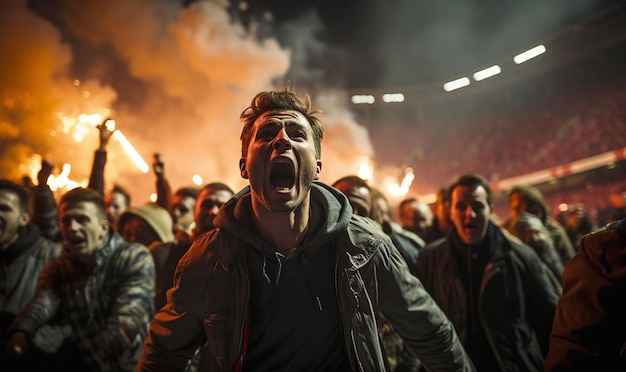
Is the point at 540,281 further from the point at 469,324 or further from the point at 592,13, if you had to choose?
the point at 592,13

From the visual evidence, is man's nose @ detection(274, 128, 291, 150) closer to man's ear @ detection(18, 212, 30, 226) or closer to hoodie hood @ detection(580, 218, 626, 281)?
hoodie hood @ detection(580, 218, 626, 281)

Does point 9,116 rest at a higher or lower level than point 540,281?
higher

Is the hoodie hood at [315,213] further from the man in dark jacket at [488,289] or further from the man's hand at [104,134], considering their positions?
the man's hand at [104,134]

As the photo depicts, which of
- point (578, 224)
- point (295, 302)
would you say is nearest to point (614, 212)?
point (578, 224)

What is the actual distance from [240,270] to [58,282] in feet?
6.53

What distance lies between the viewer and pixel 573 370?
1.55m

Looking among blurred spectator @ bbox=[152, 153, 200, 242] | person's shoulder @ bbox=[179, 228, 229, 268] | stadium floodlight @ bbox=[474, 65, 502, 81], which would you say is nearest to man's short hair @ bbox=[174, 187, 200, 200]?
blurred spectator @ bbox=[152, 153, 200, 242]

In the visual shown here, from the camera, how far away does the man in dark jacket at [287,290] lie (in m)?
1.89

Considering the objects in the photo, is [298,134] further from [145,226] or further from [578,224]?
[578,224]

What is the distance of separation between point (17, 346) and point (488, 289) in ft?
11.7

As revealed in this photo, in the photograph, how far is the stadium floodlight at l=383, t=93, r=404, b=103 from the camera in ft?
131

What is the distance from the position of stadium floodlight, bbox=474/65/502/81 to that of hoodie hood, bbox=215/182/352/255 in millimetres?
35424

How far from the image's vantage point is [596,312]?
154cm

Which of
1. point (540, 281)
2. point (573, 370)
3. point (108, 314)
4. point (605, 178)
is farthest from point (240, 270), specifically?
point (605, 178)
